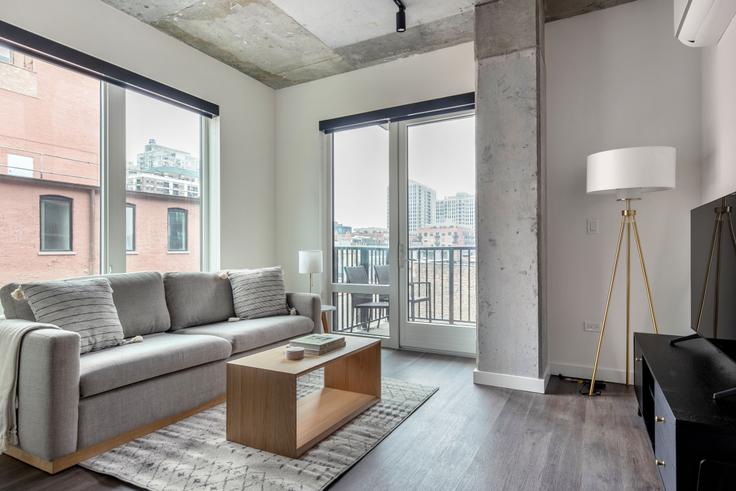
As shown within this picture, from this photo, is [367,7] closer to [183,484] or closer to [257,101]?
[257,101]

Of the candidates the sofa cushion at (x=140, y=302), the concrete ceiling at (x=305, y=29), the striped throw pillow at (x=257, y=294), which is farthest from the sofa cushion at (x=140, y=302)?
the concrete ceiling at (x=305, y=29)

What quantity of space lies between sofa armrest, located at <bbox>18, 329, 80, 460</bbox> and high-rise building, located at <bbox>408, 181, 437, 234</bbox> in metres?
2.89

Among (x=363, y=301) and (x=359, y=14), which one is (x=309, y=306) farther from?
(x=359, y=14)

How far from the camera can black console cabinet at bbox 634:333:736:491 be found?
1.31 metres

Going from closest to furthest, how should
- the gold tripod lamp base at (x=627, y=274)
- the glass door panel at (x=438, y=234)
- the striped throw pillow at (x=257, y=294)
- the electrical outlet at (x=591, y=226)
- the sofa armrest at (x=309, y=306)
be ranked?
the gold tripod lamp base at (x=627, y=274), the electrical outlet at (x=591, y=226), the striped throw pillow at (x=257, y=294), the sofa armrest at (x=309, y=306), the glass door panel at (x=438, y=234)

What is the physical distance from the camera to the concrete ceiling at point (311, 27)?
3184 millimetres

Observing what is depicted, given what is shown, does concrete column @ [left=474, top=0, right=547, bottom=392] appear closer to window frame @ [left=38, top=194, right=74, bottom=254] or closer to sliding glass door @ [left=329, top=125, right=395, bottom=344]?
sliding glass door @ [left=329, top=125, right=395, bottom=344]

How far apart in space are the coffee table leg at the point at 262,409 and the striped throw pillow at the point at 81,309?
874mm

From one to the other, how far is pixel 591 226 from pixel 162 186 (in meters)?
3.59

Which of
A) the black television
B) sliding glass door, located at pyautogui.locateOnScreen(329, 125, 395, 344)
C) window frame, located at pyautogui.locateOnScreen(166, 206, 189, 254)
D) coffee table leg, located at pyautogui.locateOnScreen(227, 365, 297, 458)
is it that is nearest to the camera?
the black television

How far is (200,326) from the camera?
3.25 metres

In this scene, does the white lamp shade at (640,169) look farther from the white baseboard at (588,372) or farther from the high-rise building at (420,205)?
the high-rise building at (420,205)

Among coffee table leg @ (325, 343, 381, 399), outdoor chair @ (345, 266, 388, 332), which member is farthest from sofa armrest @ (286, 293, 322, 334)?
coffee table leg @ (325, 343, 381, 399)

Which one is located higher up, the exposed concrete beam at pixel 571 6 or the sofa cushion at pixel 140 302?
the exposed concrete beam at pixel 571 6
